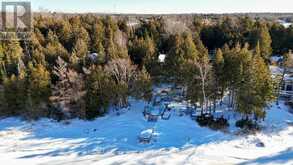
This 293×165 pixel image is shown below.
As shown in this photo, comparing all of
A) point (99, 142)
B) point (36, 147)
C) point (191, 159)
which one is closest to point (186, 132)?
point (191, 159)

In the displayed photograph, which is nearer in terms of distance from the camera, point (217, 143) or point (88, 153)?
point (88, 153)

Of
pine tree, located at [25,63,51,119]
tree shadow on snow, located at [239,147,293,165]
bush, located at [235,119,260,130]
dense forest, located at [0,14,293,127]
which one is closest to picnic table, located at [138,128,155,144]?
dense forest, located at [0,14,293,127]

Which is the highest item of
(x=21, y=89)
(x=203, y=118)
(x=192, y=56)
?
(x=192, y=56)

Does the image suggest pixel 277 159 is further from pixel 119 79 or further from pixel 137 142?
pixel 119 79

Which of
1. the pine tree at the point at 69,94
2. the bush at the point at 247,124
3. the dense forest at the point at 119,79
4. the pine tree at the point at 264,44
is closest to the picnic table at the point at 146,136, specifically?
the dense forest at the point at 119,79

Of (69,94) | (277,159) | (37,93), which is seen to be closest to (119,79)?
(69,94)

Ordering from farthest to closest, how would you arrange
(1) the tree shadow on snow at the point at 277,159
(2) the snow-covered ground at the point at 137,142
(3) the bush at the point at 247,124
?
1. (3) the bush at the point at 247,124
2. (2) the snow-covered ground at the point at 137,142
3. (1) the tree shadow on snow at the point at 277,159

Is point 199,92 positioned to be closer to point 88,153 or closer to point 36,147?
point 88,153

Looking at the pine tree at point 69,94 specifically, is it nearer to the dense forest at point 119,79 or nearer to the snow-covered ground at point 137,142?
the dense forest at point 119,79
